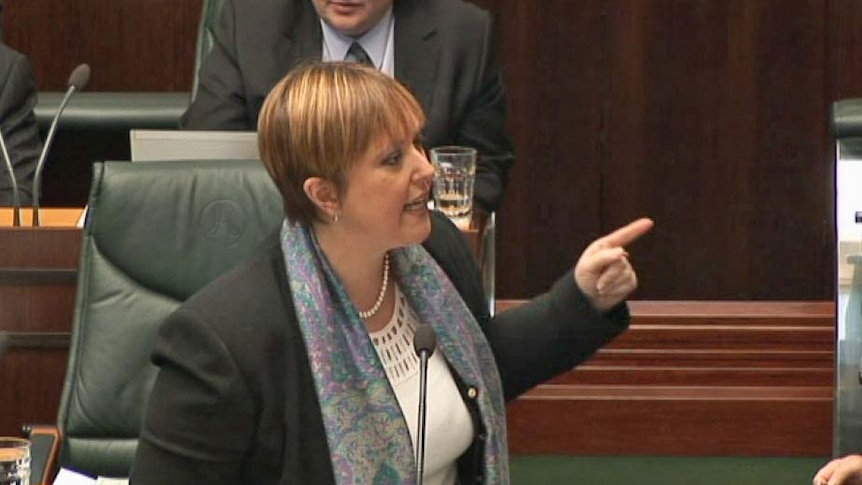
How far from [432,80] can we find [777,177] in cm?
167

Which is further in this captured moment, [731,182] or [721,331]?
[731,182]

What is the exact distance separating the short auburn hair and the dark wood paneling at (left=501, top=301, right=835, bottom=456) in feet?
7.23

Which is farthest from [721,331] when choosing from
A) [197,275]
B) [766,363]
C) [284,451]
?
[284,451]

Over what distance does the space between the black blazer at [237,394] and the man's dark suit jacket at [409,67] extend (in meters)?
1.63

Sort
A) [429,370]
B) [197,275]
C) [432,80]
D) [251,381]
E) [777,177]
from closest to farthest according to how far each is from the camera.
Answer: [251,381], [429,370], [197,275], [432,80], [777,177]

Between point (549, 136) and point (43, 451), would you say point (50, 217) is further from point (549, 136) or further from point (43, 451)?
point (549, 136)

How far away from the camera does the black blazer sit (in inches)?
91.3

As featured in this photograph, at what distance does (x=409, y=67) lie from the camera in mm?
4141

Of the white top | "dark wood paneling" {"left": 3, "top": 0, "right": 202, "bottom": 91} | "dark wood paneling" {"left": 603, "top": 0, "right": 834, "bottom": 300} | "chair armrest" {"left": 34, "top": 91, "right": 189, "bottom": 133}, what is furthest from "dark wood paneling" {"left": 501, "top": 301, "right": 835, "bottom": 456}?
the white top

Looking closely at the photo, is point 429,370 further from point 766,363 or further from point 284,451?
point 766,363

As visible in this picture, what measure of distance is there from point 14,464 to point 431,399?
0.54 meters

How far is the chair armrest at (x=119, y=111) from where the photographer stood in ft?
16.9

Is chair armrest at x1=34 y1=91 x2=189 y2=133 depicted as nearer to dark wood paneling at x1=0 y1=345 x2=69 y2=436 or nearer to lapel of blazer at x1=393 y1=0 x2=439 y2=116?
lapel of blazer at x1=393 y1=0 x2=439 y2=116

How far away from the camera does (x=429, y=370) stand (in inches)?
99.4
